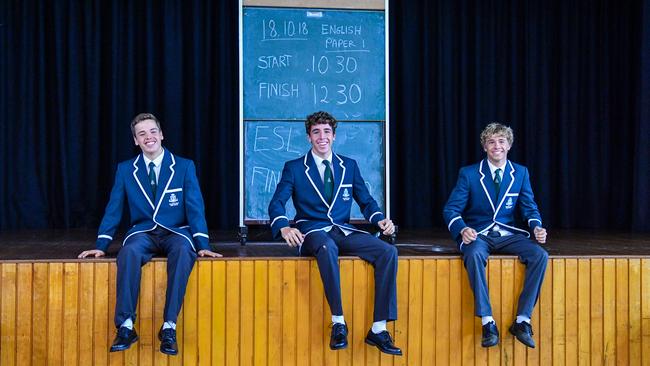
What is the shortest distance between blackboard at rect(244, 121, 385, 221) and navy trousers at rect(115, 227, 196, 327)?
178 centimetres

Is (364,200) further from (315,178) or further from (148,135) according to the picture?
(148,135)

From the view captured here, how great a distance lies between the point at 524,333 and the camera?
11.3ft

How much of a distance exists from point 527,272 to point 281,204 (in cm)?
136

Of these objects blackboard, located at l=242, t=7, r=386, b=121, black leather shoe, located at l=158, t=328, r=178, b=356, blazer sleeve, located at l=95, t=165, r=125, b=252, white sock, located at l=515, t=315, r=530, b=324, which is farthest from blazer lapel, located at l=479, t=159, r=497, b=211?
blazer sleeve, located at l=95, t=165, r=125, b=252

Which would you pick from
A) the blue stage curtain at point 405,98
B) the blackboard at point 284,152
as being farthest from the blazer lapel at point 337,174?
the blue stage curtain at point 405,98

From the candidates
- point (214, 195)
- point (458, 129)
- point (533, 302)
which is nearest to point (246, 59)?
point (214, 195)

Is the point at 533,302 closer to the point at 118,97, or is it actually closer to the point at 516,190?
the point at 516,190

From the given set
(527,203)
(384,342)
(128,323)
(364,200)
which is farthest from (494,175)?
(128,323)

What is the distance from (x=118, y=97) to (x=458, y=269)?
11.9ft

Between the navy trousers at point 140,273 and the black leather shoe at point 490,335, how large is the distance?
1.53 m

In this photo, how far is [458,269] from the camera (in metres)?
3.58

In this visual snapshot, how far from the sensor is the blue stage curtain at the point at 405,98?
578 centimetres

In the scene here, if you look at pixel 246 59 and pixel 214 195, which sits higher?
pixel 246 59

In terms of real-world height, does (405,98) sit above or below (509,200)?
above
